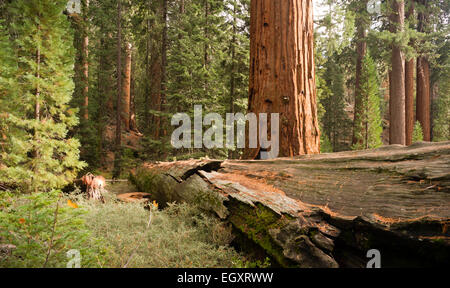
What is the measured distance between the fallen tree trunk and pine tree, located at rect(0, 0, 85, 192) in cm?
599

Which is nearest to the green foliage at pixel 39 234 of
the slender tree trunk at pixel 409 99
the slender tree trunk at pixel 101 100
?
the slender tree trunk at pixel 101 100

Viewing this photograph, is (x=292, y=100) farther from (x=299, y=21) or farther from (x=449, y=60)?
(x=449, y=60)

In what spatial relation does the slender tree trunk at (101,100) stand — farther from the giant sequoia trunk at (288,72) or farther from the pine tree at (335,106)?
the pine tree at (335,106)

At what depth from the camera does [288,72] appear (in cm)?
452

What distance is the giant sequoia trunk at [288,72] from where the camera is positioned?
4.51 metres

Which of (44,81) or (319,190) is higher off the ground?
(44,81)

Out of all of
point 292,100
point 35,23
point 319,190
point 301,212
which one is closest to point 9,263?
point 301,212

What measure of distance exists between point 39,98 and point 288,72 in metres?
7.26

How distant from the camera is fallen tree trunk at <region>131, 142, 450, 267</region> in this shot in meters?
1.83

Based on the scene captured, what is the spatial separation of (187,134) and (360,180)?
23.9ft

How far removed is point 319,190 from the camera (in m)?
2.92

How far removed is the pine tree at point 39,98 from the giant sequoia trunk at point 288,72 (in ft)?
20.8
